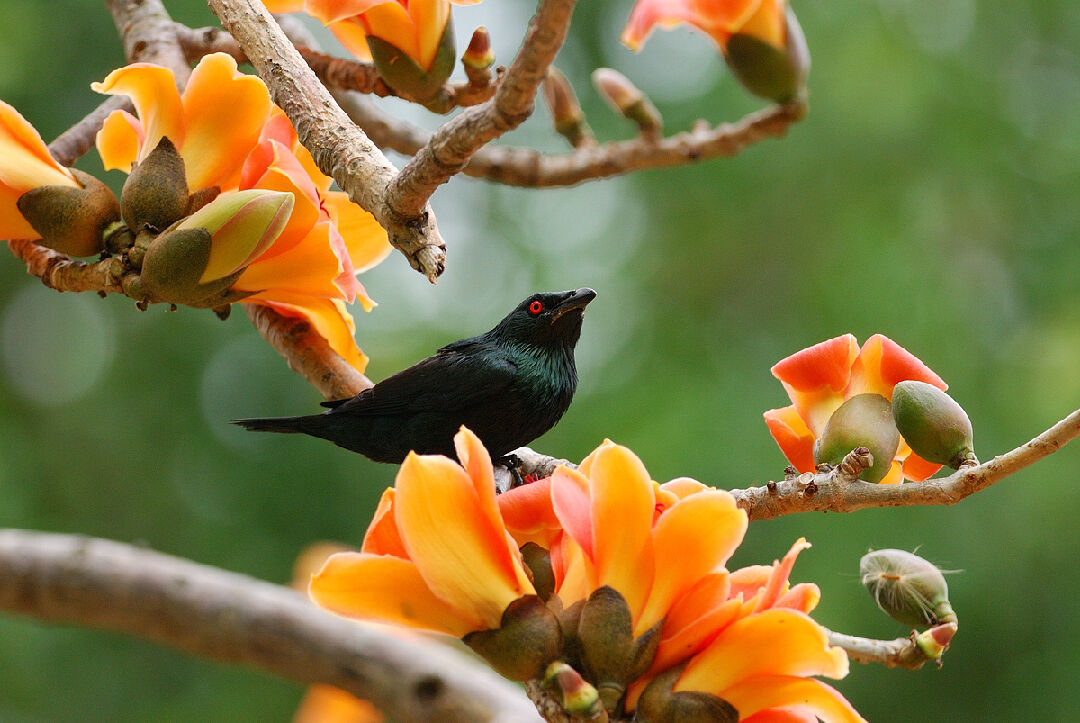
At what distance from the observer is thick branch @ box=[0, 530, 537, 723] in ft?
5.29

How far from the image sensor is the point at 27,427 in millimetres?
5891

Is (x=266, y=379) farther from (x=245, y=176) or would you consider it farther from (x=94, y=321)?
(x=245, y=176)

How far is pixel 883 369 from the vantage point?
1007 millimetres

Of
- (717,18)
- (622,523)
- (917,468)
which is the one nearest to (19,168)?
(622,523)

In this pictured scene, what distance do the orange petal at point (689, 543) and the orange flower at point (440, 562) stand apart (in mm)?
101

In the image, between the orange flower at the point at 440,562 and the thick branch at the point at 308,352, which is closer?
the orange flower at the point at 440,562

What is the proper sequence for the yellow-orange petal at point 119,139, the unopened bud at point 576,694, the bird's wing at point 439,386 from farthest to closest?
the bird's wing at point 439,386 < the yellow-orange petal at point 119,139 < the unopened bud at point 576,694

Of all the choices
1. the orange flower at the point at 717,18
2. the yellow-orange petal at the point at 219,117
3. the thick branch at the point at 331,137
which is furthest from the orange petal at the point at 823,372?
the orange flower at the point at 717,18

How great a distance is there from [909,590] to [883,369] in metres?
0.21

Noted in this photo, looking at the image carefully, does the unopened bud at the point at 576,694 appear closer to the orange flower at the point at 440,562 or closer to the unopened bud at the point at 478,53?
the orange flower at the point at 440,562

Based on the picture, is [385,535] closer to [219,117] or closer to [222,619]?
[219,117]

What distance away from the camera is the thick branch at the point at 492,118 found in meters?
0.75

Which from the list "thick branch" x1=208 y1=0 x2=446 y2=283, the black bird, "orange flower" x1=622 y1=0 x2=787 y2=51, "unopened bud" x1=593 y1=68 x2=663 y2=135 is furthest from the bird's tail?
"unopened bud" x1=593 y1=68 x2=663 y2=135

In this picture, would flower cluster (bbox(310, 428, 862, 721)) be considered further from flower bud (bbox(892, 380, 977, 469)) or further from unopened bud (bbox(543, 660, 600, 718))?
flower bud (bbox(892, 380, 977, 469))
